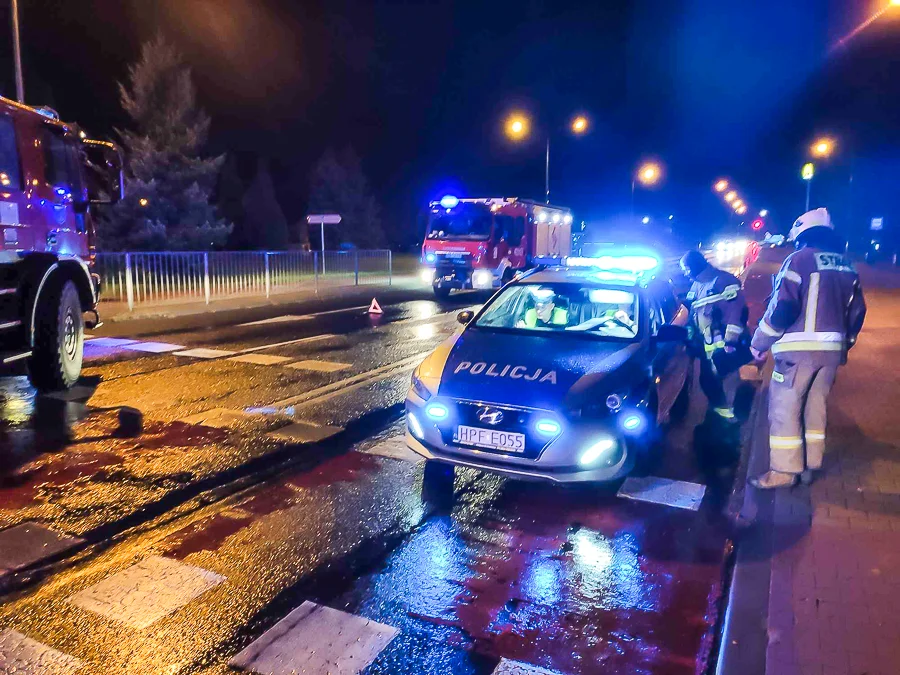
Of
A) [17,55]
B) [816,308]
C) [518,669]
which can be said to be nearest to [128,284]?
[17,55]

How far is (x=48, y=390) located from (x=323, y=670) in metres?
6.47

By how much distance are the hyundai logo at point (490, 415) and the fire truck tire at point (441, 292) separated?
16.7 metres

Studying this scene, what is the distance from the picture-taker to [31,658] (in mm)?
3301

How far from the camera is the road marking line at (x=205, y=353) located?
10773 millimetres

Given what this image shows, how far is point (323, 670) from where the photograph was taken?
3260 mm

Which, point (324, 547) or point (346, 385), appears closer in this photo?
point (324, 547)

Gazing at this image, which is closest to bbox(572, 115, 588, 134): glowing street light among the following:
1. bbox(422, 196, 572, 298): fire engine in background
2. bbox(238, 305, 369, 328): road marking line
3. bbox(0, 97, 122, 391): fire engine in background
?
bbox(422, 196, 572, 298): fire engine in background

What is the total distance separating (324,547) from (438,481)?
117 centimetres

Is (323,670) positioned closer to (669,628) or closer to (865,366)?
(669,628)

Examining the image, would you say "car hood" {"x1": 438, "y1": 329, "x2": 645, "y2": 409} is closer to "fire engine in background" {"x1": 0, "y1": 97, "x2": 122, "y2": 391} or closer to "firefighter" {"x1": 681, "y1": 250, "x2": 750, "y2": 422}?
"firefighter" {"x1": 681, "y1": 250, "x2": 750, "y2": 422}

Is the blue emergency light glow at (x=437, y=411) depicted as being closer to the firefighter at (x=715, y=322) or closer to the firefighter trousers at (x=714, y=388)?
the firefighter at (x=715, y=322)

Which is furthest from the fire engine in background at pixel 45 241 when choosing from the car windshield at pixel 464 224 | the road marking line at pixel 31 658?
the car windshield at pixel 464 224

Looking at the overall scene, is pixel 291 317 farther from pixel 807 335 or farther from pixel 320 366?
pixel 807 335

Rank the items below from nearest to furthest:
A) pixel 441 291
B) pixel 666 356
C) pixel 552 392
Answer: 1. pixel 552 392
2. pixel 666 356
3. pixel 441 291
